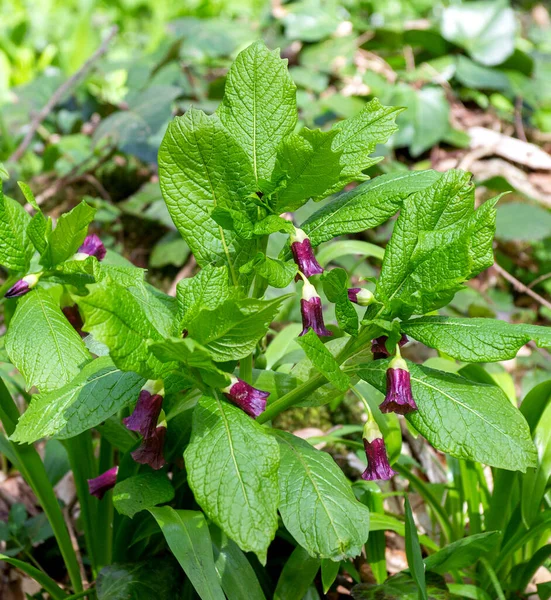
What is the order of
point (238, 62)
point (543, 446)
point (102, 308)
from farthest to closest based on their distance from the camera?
point (543, 446)
point (238, 62)
point (102, 308)

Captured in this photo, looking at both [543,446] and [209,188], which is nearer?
[209,188]

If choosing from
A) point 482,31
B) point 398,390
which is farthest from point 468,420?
point 482,31

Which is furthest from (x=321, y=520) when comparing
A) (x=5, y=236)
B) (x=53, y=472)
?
(x=53, y=472)

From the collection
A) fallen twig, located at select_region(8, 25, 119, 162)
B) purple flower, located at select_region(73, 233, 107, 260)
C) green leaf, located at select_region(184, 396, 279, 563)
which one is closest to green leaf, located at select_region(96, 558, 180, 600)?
green leaf, located at select_region(184, 396, 279, 563)

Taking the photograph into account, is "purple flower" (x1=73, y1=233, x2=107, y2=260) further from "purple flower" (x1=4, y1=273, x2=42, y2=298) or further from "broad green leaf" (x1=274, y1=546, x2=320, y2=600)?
"broad green leaf" (x1=274, y1=546, x2=320, y2=600)

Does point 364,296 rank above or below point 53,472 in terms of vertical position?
above

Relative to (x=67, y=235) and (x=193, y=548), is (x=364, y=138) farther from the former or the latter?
(x=193, y=548)

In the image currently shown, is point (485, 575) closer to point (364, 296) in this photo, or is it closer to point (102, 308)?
point (364, 296)
